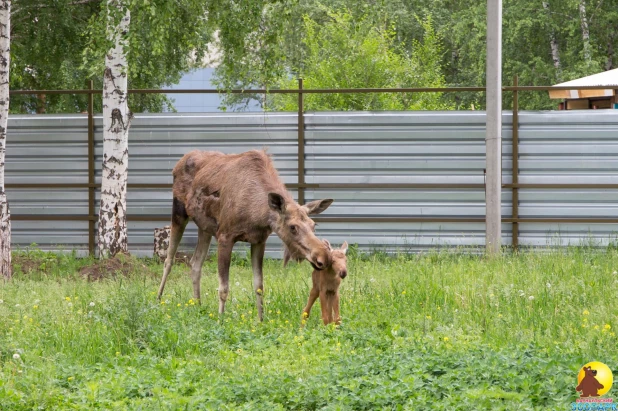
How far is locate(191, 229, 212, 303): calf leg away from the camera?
961 centimetres

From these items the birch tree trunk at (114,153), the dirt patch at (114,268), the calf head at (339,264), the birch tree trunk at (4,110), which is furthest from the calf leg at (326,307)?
the birch tree trunk at (114,153)

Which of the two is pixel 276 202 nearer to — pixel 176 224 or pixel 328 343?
pixel 328 343

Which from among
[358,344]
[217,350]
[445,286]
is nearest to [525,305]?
[445,286]

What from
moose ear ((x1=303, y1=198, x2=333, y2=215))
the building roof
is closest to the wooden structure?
the building roof

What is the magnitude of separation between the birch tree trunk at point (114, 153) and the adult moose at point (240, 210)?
10.5ft

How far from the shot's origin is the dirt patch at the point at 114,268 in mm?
12164

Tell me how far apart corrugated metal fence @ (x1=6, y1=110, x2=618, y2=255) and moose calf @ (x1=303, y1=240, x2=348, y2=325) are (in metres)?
5.89

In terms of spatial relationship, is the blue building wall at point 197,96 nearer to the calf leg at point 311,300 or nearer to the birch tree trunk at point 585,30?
the birch tree trunk at point 585,30

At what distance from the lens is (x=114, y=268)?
40.9 feet

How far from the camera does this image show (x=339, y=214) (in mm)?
13836

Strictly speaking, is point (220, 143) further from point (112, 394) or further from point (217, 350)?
point (112, 394)

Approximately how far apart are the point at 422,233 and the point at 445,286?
13.9 ft

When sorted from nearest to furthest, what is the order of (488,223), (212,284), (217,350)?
1. (217,350)
2. (212,284)
3. (488,223)

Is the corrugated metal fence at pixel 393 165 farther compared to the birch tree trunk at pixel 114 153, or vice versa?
the corrugated metal fence at pixel 393 165
